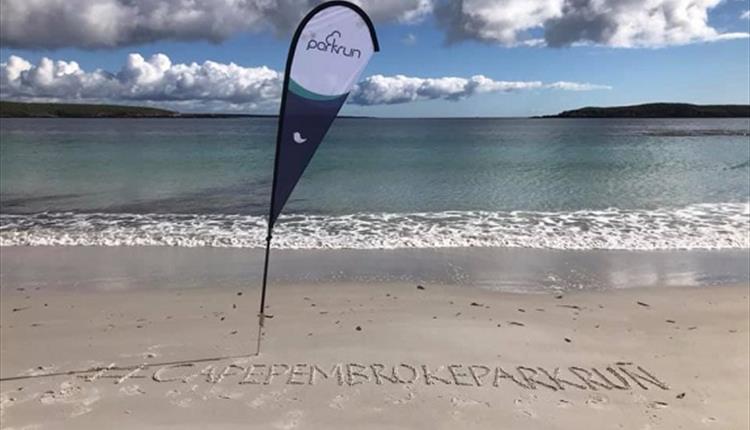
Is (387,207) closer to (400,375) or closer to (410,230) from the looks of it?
(410,230)

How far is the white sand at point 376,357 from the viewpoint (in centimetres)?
453

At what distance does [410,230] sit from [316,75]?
7589 mm

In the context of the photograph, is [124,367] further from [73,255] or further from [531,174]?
[531,174]

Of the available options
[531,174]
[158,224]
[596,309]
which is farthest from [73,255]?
[531,174]

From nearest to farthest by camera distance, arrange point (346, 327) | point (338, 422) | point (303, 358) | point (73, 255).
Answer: point (338, 422)
point (303, 358)
point (346, 327)
point (73, 255)

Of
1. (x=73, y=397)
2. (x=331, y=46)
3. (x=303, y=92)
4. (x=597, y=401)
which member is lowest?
(x=73, y=397)

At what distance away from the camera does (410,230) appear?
12430mm

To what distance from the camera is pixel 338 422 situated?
4.39 metres

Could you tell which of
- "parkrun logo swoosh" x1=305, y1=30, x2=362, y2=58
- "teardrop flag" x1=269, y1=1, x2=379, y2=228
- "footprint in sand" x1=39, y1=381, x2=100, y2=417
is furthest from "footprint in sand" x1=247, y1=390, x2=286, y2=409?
→ "parkrun logo swoosh" x1=305, y1=30, x2=362, y2=58

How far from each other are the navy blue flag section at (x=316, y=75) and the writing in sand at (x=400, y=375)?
5.19ft

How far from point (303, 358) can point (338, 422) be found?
1285 millimetres

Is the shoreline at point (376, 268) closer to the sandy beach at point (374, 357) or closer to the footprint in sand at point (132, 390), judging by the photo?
the sandy beach at point (374, 357)

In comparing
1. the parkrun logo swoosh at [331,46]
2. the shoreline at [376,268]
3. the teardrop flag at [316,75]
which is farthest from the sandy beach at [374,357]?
the parkrun logo swoosh at [331,46]

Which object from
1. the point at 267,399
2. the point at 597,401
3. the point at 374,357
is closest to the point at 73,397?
the point at 267,399
